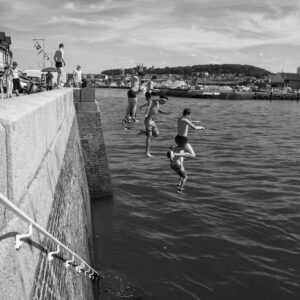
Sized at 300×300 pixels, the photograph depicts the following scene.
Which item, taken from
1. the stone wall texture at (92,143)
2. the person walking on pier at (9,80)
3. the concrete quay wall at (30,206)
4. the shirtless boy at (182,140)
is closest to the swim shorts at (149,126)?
the stone wall texture at (92,143)

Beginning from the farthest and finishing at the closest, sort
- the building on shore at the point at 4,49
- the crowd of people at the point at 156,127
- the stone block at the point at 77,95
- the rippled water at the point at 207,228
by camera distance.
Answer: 1. the building on shore at the point at 4,49
2. the stone block at the point at 77,95
3. the crowd of people at the point at 156,127
4. the rippled water at the point at 207,228

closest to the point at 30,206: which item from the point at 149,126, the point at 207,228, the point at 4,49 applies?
the point at 207,228

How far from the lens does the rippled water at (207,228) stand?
10.5m

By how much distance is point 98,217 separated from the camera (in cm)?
1503

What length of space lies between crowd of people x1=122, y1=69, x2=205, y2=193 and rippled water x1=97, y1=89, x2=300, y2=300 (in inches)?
76.4

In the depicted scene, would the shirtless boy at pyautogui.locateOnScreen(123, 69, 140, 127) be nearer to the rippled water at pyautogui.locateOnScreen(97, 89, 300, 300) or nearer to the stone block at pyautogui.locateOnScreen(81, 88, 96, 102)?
the stone block at pyautogui.locateOnScreen(81, 88, 96, 102)

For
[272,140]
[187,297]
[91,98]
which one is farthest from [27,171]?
[272,140]

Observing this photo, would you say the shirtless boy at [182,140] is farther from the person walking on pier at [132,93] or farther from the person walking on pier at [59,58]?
the person walking on pier at [59,58]

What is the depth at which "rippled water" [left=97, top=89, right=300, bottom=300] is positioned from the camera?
10547 millimetres

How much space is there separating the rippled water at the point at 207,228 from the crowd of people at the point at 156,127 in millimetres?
1941

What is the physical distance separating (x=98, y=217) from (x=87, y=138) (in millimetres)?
3352

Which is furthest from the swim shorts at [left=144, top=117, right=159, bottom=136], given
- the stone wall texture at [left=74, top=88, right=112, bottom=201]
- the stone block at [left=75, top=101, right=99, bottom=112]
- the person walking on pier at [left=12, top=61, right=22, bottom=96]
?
the person walking on pier at [left=12, top=61, right=22, bottom=96]

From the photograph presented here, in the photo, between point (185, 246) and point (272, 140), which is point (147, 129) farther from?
point (272, 140)

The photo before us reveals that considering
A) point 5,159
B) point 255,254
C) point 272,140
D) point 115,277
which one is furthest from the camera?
point 272,140
